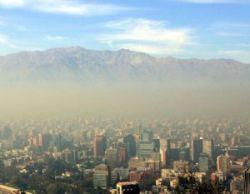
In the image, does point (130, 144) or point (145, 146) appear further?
point (130, 144)

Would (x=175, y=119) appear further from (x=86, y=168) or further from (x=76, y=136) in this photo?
(x=86, y=168)

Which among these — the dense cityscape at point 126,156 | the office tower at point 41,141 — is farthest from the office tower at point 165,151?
the office tower at point 41,141

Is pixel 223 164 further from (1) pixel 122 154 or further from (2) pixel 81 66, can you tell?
(2) pixel 81 66

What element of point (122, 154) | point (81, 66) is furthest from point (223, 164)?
point (81, 66)

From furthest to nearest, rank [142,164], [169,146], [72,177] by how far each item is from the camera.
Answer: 1. [169,146]
2. [142,164]
3. [72,177]

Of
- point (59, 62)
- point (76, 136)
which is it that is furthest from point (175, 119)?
point (59, 62)

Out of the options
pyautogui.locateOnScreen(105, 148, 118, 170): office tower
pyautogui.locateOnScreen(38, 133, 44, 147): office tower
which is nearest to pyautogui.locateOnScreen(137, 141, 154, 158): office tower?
pyautogui.locateOnScreen(105, 148, 118, 170): office tower

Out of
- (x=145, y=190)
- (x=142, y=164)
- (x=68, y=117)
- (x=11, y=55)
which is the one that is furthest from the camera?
(x=11, y=55)
